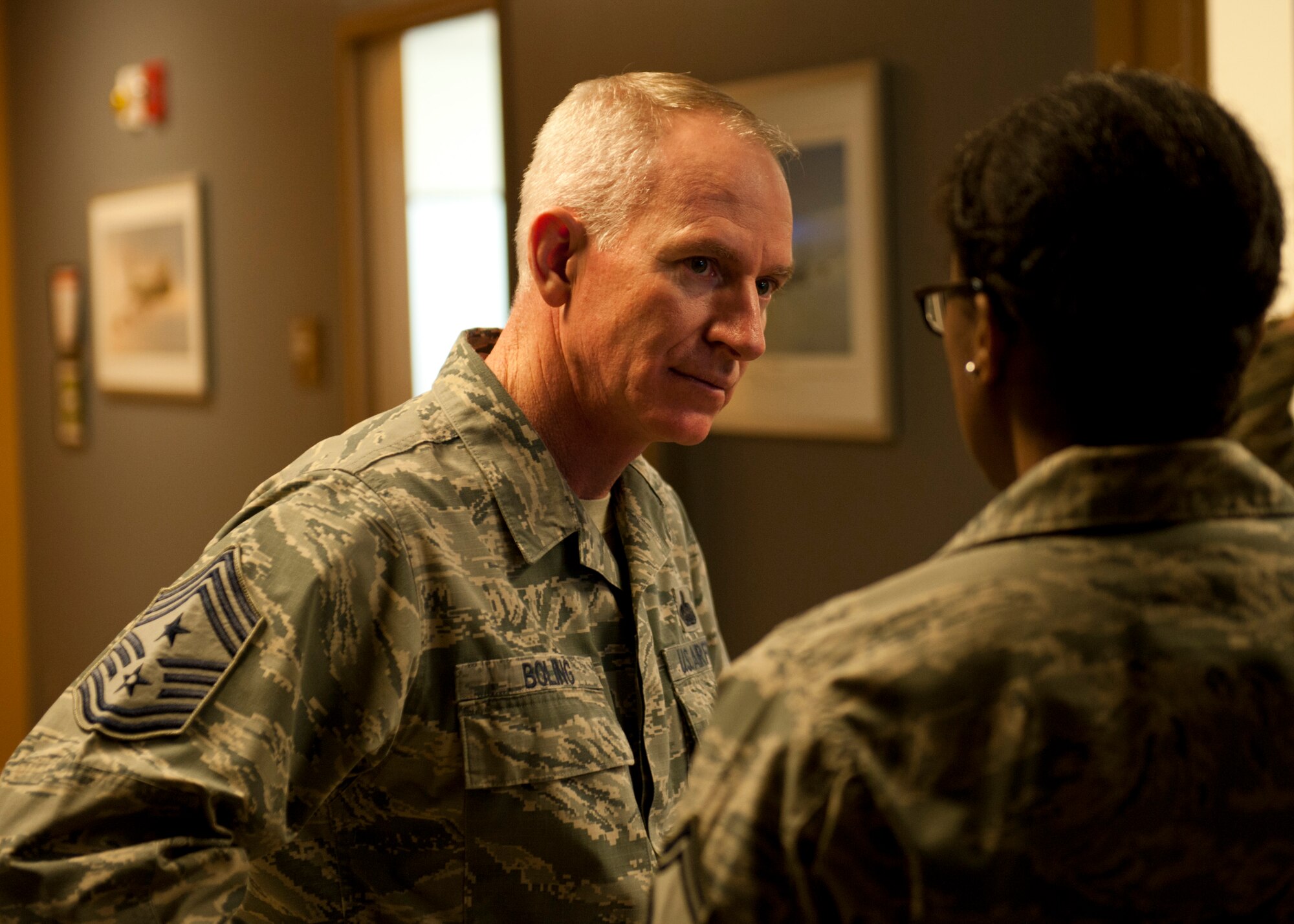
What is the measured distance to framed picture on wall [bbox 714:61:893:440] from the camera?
2574 millimetres

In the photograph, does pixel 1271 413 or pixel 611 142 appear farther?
pixel 1271 413

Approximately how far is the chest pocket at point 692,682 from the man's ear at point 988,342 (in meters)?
0.73

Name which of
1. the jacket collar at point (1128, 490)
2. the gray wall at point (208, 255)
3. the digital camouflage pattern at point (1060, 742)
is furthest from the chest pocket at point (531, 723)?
the gray wall at point (208, 255)

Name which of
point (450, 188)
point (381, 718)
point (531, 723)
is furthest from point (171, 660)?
point (450, 188)

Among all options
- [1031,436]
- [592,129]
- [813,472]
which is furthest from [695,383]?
[813,472]

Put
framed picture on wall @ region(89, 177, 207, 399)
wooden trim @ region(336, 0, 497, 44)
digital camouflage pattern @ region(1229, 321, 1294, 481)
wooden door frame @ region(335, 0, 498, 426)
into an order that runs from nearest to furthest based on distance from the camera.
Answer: digital camouflage pattern @ region(1229, 321, 1294, 481), wooden trim @ region(336, 0, 497, 44), wooden door frame @ region(335, 0, 498, 426), framed picture on wall @ region(89, 177, 207, 399)

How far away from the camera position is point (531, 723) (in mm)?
1296

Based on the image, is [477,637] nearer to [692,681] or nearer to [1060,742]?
[692,681]

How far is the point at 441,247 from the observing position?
4.14 meters

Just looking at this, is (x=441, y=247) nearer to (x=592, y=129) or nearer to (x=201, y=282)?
(x=201, y=282)

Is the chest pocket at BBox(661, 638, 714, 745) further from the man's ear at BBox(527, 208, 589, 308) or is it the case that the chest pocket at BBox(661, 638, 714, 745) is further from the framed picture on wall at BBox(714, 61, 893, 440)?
the framed picture on wall at BBox(714, 61, 893, 440)

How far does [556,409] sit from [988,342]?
2.32 feet

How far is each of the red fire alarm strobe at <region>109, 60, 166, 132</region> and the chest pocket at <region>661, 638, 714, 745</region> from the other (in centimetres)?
360

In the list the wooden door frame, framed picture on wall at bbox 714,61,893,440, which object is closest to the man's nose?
framed picture on wall at bbox 714,61,893,440
